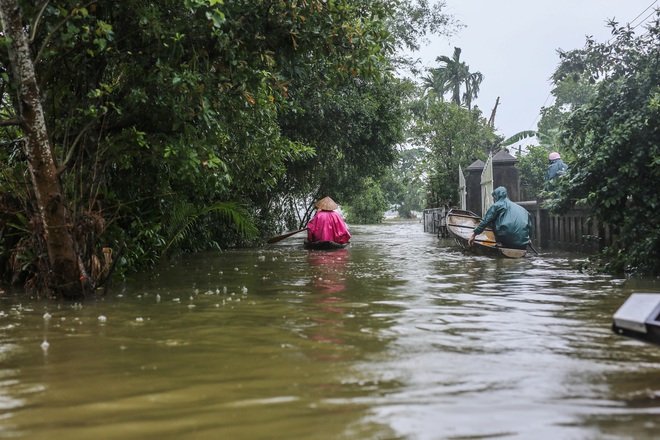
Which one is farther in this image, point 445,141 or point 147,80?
point 445,141

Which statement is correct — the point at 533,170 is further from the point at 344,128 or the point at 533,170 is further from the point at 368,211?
the point at 368,211

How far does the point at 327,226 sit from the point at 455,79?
1694 inches

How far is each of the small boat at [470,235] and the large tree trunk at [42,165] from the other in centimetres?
934

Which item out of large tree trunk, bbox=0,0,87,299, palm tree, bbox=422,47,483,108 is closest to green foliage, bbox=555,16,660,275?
large tree trunk, bbox=0,0,87,299

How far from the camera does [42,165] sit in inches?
288

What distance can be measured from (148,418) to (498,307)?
4.62 m

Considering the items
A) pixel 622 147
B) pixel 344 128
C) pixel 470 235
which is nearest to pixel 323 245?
pixel 470 235

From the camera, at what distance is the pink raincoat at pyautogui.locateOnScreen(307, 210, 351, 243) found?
19.1 m

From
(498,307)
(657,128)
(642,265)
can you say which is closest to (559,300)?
(498,307)

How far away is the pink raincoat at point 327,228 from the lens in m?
19.1

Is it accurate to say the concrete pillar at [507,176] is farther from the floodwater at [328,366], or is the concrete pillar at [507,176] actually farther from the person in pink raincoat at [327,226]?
the floodwater at [328,366]

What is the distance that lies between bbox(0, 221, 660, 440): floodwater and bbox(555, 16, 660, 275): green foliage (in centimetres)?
179

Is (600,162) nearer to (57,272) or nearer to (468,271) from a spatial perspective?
(468,271)

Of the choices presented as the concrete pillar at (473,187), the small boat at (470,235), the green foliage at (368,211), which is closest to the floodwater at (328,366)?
the small boat at (470,235)
